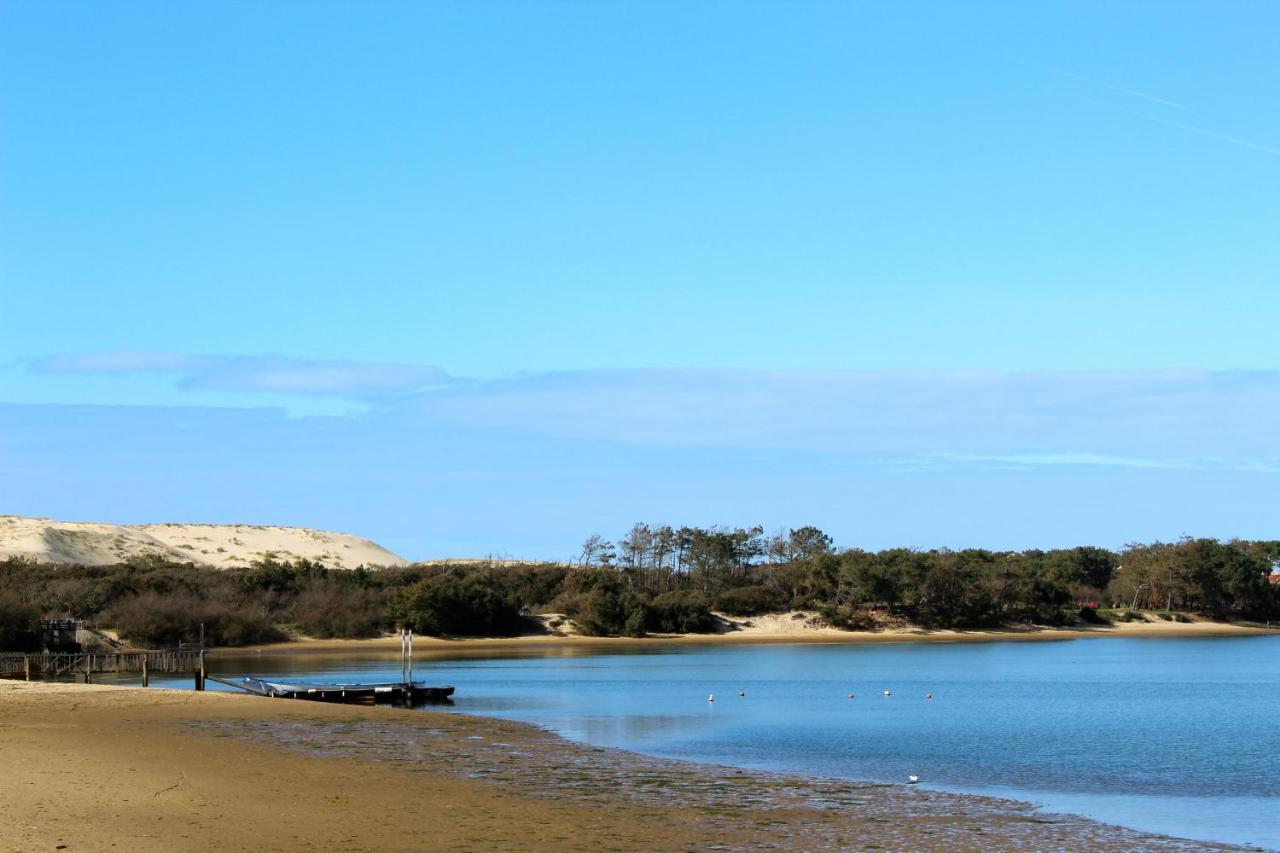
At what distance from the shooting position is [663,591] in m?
121

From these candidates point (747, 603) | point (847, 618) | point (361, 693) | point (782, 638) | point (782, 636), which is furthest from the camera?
point (747, 603)

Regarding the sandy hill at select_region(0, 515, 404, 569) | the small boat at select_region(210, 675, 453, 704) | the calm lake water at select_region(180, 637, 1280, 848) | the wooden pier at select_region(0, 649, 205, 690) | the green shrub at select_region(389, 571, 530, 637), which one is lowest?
the calm lake water at select_region(180, 637, 1280, 848)

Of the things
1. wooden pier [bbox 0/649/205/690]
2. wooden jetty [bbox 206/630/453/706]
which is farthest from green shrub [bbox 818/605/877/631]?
wooden jetty [bbox 206/630/453/706]

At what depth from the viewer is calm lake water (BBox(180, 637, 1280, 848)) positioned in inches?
1149

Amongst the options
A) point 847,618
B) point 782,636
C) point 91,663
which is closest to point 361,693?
point 91,663

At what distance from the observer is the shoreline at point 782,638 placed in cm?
8894

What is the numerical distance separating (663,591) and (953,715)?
2967 inches

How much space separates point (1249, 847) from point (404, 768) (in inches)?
627

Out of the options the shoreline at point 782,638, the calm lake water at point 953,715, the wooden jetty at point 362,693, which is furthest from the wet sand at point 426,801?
the shoreline at point 782,638

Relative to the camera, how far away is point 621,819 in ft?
74.0

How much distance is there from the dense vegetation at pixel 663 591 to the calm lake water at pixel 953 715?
12012 mm

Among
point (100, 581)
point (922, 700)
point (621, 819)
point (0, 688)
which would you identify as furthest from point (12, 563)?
point (621, 819)

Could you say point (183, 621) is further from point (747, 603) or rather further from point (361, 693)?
point (747, 603)

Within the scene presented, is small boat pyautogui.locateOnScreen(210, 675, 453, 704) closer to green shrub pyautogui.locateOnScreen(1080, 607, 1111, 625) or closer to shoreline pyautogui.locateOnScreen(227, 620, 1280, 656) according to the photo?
shoreline pyautogui.locateOnScreen(227, 620, 1280, 656)
